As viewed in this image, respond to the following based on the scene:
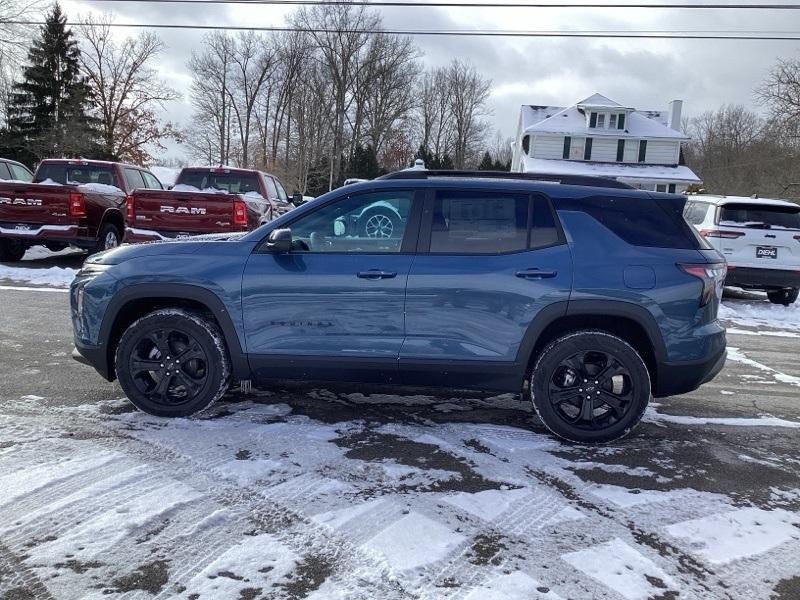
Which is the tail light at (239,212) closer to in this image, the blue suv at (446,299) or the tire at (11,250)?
the tire at (11,250)

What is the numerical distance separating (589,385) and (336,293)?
5.92 feet

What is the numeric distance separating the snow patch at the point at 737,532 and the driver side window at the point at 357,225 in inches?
93.8

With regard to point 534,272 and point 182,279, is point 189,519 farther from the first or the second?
point 534,272

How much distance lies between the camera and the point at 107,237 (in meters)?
11.6

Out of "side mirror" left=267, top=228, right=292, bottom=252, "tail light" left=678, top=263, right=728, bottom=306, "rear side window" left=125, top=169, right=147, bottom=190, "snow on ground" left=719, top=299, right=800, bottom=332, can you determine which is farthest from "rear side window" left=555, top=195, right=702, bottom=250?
"rear side window" left=125, top=169, right=147, bottom=190

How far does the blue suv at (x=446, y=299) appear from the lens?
3.96 meters

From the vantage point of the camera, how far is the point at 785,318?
9883 mm

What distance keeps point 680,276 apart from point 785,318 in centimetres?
745

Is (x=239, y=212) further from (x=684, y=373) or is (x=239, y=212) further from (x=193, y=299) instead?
(x=684, y=373)

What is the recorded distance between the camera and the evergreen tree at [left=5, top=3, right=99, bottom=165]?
38344mm

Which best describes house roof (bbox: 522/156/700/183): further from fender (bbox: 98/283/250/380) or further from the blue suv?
fender (bbox: 98/283/250/380)

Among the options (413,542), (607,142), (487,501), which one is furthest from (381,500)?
(607,142)

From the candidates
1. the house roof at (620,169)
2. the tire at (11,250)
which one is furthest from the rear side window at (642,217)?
the house roof at (620,169)

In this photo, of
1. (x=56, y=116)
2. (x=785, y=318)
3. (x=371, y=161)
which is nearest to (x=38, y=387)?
(x=785, y=318)
